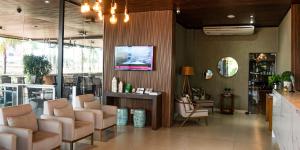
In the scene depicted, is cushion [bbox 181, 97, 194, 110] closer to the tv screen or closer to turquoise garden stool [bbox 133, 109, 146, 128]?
turquoise garden stool [bbox 133, 109, 146, 128]

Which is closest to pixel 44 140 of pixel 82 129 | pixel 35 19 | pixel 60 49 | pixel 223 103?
pixel 82 129

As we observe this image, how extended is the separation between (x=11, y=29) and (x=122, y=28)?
291cm

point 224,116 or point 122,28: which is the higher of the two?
point 122,28

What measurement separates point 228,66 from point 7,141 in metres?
8.15

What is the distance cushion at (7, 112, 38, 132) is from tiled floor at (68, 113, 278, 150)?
3.09 feet

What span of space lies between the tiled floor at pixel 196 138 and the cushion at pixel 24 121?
942mm

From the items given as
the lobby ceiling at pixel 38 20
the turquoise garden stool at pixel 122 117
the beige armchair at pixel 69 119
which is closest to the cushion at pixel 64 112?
the beige armchair at pixel 69 119

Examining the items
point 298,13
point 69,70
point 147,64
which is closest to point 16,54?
point 69,70

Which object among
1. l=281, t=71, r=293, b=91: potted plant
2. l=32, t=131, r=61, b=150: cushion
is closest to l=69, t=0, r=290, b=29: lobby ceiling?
l=281, t=71, r=293, b=91: potted plant

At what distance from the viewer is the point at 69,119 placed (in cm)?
464

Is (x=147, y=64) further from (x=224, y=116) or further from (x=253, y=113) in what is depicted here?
(x=253, y=113)

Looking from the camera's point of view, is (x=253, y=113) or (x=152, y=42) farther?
(x=253, y=113)

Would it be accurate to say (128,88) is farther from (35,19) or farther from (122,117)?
(35,19)

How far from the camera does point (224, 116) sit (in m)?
8.88
